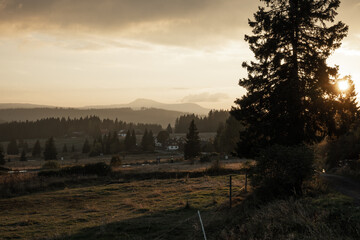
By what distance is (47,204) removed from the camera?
19.8 meters

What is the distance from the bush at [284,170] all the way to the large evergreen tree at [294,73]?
4.86 metres

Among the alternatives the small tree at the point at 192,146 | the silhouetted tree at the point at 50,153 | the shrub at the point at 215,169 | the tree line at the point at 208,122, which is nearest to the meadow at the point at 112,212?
the shrub at the point at 215,169

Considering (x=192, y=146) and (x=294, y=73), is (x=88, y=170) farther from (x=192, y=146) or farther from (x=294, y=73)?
(x=192, y=146)

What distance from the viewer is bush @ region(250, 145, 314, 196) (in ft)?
41.8

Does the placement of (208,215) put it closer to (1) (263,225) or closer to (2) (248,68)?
(1) (263,225)

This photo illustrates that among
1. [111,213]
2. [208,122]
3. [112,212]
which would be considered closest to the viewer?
[111,213]

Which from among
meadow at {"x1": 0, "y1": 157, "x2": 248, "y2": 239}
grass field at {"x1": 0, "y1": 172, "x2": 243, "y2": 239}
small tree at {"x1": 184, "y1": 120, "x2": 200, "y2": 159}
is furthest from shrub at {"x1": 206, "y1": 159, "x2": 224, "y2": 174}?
small tree at {"x1": 184, "y1": 120, "x2": 200, "y2": 159}

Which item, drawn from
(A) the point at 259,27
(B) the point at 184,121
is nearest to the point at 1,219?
(A) the point at 259,27

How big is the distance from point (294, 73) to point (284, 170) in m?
7.94

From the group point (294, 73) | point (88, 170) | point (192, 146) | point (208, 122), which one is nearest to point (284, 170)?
point (294, 73)

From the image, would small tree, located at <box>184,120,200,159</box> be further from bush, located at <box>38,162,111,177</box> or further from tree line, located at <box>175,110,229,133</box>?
tree line, located at <box>175,110,229,133</box>

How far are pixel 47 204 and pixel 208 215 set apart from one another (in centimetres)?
1310

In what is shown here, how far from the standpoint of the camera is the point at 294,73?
17766 millimetres

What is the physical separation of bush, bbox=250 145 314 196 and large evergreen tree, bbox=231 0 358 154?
4.86 m
